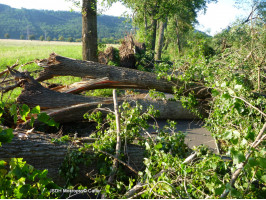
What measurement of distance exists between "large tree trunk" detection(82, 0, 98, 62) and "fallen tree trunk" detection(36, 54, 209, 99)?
315 cm

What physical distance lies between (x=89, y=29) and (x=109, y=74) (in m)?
3.63

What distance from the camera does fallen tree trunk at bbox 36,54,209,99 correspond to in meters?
5.73

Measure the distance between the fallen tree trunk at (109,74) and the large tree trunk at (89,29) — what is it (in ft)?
10.3

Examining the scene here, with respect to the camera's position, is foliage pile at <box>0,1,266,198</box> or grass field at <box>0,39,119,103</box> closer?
foliage pile at <box>0,1,266,198</box>

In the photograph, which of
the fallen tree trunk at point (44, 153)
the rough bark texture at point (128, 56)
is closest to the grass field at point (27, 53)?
the fallen tree trunk at point (44, 153)

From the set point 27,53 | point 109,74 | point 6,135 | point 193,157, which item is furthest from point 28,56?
point 6,135

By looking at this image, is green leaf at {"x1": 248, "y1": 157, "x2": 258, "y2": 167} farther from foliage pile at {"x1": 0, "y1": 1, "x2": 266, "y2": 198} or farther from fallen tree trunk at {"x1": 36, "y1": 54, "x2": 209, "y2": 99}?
→ fallen tree trunk at {"x1": 36, "y1": 54, "x2": 209, "y2": 99}

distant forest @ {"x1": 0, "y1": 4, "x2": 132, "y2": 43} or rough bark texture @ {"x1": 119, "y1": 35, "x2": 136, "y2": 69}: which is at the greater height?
distant forest @ {"x1": 0, "y1": 4, "x2": 132, "y2": 43}

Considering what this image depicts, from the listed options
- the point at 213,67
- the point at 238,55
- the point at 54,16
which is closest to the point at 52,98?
the point at 213,67

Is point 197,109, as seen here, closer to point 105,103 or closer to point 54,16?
point 105,103

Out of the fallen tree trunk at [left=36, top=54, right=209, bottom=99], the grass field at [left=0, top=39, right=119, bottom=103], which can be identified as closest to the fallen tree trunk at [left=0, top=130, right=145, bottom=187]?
the grass field at [left=0, top=39, right=119, bottom=103]

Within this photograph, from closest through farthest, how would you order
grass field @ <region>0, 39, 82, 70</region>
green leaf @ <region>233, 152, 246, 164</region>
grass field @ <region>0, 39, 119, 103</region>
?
green leaf @ <region>233, 152, 246, 164</region> → grass field @ <region>0, 39, 119, 103</region> → grass field @ <region>0, 39, 82, 70</region>

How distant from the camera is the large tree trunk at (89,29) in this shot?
865cm

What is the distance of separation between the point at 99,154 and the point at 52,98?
2711 millimetres
